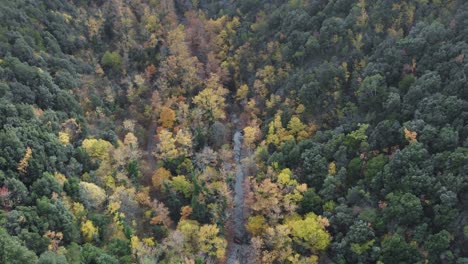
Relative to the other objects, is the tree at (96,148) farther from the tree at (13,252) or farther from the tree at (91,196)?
the tree at (13,252)

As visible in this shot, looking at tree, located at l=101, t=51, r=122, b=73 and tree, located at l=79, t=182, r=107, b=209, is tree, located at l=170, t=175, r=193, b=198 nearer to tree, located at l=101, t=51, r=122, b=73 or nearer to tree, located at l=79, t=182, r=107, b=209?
tree, located at l=79, t=182, r=107, b=209

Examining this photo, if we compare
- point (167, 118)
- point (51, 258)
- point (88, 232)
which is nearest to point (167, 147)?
point (167, 118)

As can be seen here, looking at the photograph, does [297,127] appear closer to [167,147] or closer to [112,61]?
[167,147]

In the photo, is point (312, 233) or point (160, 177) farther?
point (160, 177)

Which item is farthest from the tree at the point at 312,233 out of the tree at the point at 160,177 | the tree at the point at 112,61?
the tree at the point at 112,61

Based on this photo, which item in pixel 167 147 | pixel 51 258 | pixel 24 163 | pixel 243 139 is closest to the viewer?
pixel 51 258

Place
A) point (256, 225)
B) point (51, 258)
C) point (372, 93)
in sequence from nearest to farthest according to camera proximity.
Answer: point (51, 258)
point (256, 225)
point (372, 93)

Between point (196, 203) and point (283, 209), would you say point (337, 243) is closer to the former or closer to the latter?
point (283, 209)

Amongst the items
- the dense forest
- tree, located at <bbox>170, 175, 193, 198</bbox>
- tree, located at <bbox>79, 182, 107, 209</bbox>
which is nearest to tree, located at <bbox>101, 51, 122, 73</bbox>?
the dense forest

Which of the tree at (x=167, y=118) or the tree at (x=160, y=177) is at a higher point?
the tree at (x=167, y=118)
